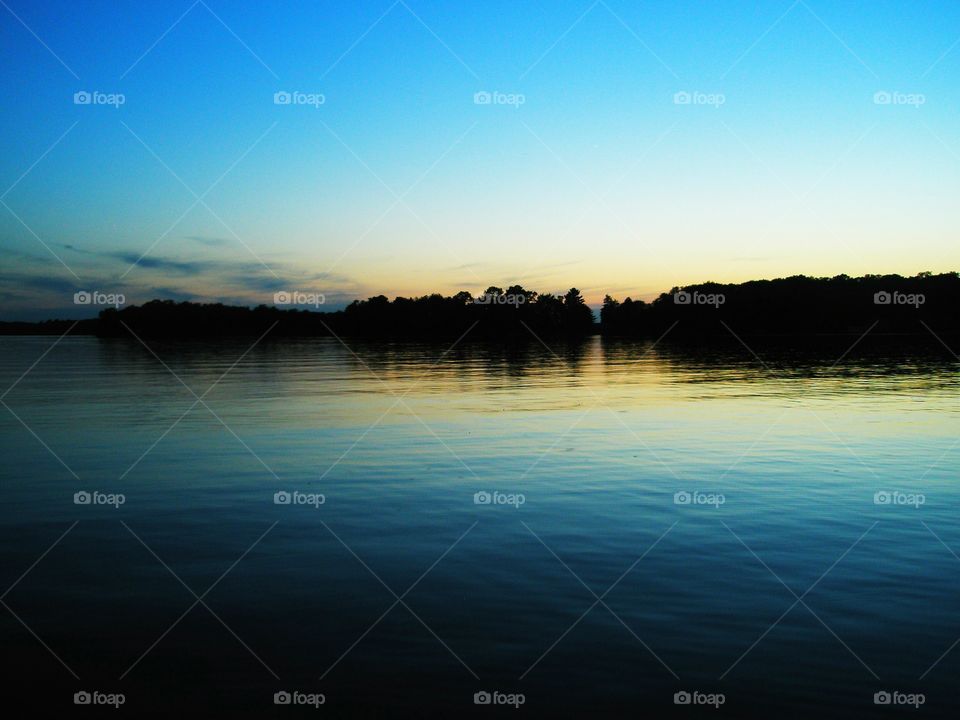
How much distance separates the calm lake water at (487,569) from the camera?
949cm

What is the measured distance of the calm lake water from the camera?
31.1 ft

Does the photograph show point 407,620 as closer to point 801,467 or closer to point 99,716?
point 99,716

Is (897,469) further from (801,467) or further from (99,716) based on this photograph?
(99,716)

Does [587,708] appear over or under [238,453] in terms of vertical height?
under

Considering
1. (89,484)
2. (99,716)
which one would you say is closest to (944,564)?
(99,716)

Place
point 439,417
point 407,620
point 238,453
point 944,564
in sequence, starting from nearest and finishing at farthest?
point 407,620, point 944,564, point 238,453, point 439,417

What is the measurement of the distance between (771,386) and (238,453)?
38768mm

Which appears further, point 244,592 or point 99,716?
point 244,592

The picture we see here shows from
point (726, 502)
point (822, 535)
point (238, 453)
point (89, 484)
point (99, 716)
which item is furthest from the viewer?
point (238, 453)

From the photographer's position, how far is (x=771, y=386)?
5512cm

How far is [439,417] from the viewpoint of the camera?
36.9m

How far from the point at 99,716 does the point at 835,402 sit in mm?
40777

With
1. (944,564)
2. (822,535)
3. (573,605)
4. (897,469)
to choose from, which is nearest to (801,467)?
(897,469)

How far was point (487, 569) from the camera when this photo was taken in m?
13.7
